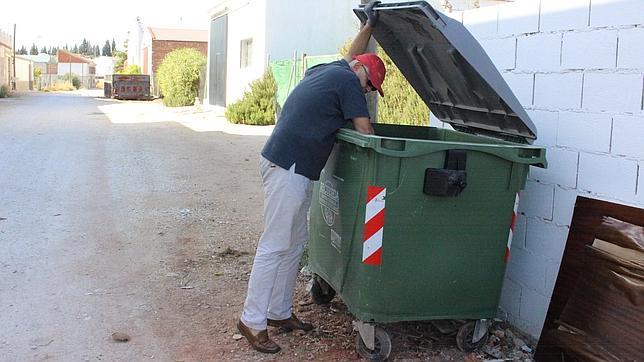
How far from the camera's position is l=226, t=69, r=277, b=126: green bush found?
19219 millimetres

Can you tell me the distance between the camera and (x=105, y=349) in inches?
163

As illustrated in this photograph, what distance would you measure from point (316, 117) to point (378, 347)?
1371mm

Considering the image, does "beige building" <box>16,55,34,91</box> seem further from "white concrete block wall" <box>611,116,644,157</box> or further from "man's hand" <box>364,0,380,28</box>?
"white concrete block wall" <box>611,116,644,157</box>

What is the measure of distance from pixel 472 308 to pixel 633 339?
3.19ft

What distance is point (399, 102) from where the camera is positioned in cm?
1018

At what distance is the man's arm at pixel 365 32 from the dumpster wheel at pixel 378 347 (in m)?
1.70

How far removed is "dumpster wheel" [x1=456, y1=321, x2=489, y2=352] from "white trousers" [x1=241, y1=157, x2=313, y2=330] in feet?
3.58

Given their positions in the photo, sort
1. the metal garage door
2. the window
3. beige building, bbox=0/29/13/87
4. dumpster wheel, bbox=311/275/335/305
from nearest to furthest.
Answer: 1. dumpster wheel, bbox=311/275/335/305
2. the window
3. the metal garage door
4. beige building, bbox=0/29/13/87

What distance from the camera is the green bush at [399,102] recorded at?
31.5 ft

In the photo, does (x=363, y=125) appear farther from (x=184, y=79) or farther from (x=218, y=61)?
(x=184, y=79)

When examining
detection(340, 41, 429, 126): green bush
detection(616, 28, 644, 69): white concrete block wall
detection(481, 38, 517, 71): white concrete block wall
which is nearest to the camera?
detection(616, 28, 644, 69): white concrete block wall

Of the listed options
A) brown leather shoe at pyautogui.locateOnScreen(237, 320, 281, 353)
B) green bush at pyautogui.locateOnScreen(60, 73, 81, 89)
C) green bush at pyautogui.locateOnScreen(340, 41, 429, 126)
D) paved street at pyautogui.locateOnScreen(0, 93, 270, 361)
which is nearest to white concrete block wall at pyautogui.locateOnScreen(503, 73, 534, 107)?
brown leather shoe at pyautogui.locateOnScreen(237, 320, 281, 353)

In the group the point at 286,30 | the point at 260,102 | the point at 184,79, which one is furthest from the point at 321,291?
the point at 184,79

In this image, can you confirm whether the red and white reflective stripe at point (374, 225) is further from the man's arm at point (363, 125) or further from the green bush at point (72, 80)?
the green bush at point (72, 80)
